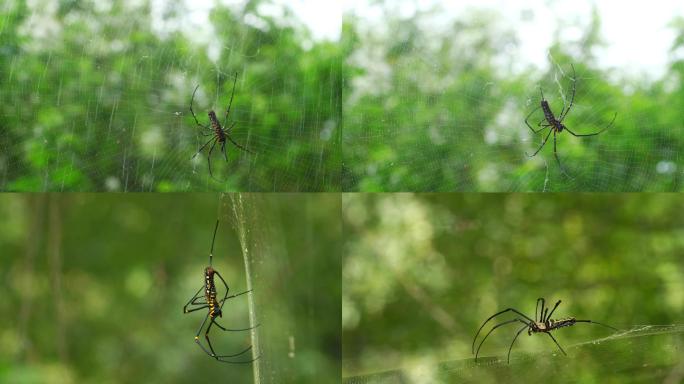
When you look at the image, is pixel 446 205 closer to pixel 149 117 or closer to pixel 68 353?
pixel 149 117

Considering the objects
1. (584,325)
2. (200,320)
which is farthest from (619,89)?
(200,320)

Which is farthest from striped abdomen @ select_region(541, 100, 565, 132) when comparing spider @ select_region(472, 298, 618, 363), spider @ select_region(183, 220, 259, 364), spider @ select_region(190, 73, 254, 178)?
spider @ select_region(183, 220, 259, 364)

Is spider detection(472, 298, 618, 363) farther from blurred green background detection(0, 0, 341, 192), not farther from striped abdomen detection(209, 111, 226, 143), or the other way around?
striped abdomen detection(209, 111, 226, 143)

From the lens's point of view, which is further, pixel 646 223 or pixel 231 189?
pixel 646 223

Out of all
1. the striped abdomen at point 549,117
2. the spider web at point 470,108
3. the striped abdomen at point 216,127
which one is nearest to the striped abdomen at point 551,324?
the spider web at point 470,108

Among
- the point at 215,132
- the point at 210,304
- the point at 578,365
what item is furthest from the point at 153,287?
the point at 578,365

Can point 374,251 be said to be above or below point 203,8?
below
